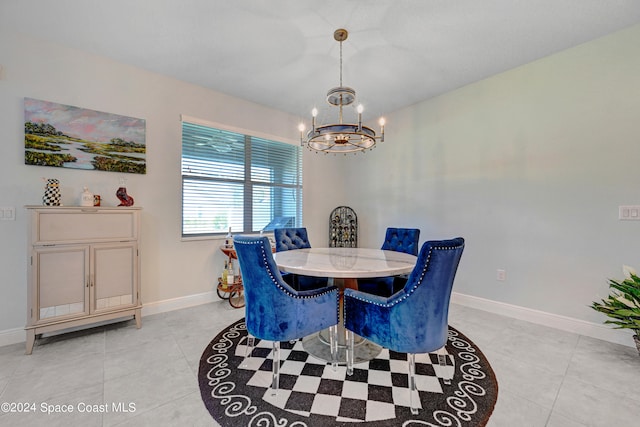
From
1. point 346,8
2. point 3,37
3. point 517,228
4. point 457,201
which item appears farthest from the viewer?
point 457,201

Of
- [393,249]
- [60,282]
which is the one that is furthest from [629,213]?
[60,282]

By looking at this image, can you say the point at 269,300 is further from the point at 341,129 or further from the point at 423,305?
the point at 341,129

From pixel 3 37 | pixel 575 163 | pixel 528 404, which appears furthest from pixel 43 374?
pixel 575 163

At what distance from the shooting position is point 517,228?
282cm

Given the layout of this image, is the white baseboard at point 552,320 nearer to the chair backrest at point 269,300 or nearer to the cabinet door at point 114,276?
the chair backrest at point 269,300

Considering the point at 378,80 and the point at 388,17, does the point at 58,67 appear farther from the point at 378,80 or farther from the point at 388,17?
the point at 378,80

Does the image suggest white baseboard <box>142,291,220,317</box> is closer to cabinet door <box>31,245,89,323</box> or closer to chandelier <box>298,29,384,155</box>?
cabinet door <box>31,245,89,323</box>

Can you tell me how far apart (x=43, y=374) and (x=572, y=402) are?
3373mm

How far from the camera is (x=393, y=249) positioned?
2963mm

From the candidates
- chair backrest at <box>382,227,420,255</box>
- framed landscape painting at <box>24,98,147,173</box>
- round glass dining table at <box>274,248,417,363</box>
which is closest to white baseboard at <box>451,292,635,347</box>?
chair backrest at <box>382,227,420,255</box>

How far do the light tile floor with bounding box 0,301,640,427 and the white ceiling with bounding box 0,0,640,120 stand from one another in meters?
2.67

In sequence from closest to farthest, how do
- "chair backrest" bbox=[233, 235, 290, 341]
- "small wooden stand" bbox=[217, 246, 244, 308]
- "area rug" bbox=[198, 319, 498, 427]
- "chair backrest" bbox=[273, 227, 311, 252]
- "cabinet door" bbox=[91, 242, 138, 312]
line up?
1. "area rug" bbox=[198, 319, 498, 427]
2. "chair backrest" bbox=[233, 235, 290, 341]
3. "cabinet door" bbox=[91, 242, 138, 312]
4. "chair backrest" bbox=[273, 227, 311, 252]
5. "small wooden stand" bbox=[217, 246, 244, 308]

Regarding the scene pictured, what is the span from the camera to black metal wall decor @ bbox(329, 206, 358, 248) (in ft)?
14.7

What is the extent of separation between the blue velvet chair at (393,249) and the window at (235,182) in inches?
66.5
